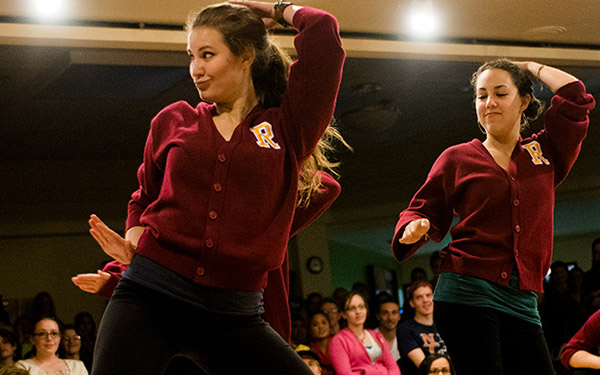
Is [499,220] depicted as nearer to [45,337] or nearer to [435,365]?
[435,365]

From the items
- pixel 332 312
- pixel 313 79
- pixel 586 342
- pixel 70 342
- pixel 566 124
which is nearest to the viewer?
pixel 313 79

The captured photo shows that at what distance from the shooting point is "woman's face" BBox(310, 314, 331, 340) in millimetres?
6012

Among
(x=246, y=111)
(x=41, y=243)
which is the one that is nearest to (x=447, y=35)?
(x=246, y=111)

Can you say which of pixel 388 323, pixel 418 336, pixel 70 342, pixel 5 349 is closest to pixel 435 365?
pixel 418 336

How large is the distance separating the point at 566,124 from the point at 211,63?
1.20 m

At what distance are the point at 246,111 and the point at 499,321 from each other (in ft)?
3.09

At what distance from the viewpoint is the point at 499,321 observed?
6.99 ft

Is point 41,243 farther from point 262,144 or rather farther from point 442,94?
point 262,144

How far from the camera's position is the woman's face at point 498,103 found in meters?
2.34

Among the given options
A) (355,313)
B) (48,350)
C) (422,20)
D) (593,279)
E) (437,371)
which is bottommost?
(437,371)

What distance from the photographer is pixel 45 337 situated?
4.72 m

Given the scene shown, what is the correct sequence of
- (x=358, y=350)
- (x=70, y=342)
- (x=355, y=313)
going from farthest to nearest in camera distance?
(x=70, y=342) < (x=355, y=313) < (x=358, y=350)

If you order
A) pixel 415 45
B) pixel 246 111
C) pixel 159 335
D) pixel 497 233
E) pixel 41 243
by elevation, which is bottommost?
pixel 159 335

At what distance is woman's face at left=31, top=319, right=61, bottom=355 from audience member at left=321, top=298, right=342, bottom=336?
2361mm
